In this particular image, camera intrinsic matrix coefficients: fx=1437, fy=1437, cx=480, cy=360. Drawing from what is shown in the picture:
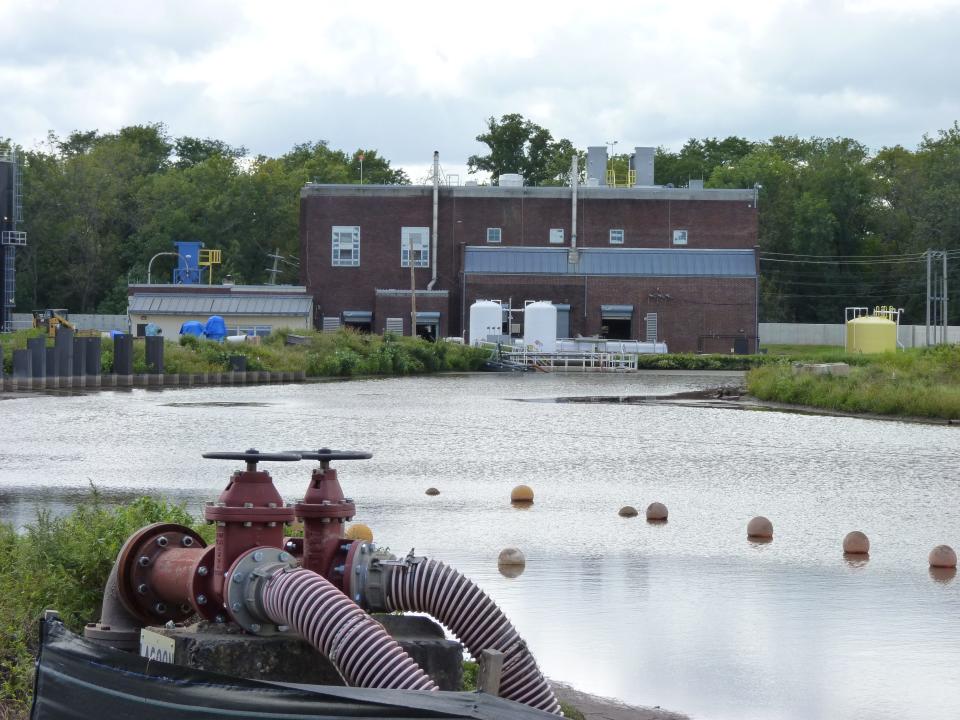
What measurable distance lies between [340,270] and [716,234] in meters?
21.0

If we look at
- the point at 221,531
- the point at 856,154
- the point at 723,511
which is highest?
the point at 856,154

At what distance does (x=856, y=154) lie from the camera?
11031 centimetres

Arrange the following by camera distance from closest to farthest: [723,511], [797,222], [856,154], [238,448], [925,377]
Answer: [723,511], [238,448], [925,377], [797,222], [856,154]

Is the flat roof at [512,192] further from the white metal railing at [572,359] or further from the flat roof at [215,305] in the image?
the white metal railing at [572,359]

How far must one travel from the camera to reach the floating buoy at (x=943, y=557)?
13.1m

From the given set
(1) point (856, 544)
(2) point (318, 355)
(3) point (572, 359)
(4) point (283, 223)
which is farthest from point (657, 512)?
(4) point (283, 223)

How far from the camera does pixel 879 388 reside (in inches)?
Answer: 1452

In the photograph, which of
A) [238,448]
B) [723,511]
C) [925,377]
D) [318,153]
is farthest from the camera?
[318,153]

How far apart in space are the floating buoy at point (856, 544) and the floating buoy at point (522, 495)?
4.61m

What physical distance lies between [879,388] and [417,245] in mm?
45753

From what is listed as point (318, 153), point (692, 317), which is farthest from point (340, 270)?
point (318, 153)

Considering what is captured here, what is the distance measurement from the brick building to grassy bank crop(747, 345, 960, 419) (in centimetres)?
3123

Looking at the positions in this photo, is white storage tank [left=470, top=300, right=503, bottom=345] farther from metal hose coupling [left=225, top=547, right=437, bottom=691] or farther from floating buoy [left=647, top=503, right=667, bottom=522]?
metal hose coupling [left=225, top=547, right=437, bottom=691]

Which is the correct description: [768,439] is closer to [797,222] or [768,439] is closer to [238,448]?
[238,448]
